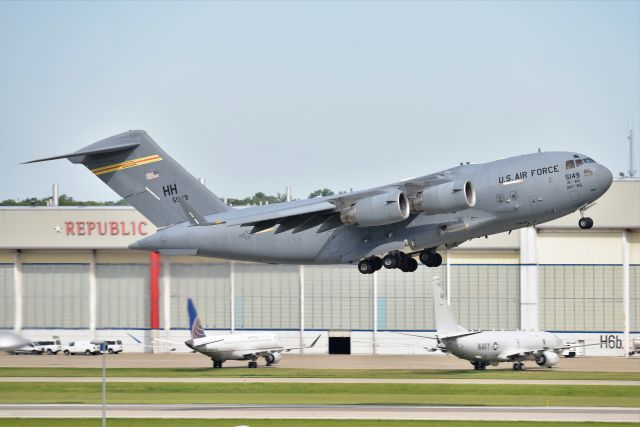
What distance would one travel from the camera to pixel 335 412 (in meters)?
40.6

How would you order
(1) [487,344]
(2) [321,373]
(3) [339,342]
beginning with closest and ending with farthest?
(2) [321,373] → (1) [487,344] → (3) [339,342]

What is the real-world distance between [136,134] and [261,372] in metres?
19.0

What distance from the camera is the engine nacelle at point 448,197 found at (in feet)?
123

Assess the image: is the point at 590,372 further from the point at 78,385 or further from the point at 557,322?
the point at 78,385

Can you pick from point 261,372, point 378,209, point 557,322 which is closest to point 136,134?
point 378,209

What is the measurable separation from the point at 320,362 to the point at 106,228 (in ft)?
60.5

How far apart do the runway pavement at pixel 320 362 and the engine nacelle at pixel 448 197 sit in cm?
2310

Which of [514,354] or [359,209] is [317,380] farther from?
[359,209]

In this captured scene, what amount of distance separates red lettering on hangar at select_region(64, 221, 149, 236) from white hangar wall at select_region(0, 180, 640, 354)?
12 centimetres

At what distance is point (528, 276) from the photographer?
234 ft

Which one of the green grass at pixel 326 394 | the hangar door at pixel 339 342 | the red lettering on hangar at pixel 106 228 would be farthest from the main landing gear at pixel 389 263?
the red lettering on hangar at pixel 106 228

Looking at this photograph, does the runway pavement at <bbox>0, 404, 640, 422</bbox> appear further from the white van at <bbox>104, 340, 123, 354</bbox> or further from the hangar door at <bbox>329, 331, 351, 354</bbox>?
the hangar door at <bbox>329, 331, 351, 354</bbox>

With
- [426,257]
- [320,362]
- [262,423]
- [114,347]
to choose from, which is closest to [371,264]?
[426,257]

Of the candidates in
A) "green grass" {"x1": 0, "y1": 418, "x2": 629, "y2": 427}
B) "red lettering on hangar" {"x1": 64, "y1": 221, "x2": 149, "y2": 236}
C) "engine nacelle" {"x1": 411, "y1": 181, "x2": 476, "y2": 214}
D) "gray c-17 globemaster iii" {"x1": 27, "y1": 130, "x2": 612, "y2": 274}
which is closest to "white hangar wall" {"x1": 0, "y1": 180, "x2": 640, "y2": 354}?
"red lettering on hangar" {"x1": 64, "y1": 221, "x2": 149, "y2": 236}
